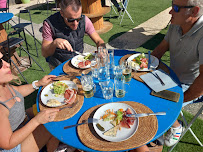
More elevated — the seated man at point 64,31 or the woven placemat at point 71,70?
the seated man at point 64,31

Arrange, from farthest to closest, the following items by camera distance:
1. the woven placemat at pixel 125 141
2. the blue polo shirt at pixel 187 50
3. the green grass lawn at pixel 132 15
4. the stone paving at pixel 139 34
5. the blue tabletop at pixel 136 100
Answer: the green grass lawn at pixel 132 15 → the stone paving at pixel 139 34 → the blue polo shirt at pixel 187 50 → the blue tabletop at pixel 136 100 → the woven placemat at pixel 125 141

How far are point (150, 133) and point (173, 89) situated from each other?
0.71 meters

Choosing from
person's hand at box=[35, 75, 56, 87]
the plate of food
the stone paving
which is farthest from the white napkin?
the stone paving

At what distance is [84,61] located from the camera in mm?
2592

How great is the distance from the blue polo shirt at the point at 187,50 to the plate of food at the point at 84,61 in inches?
52.4

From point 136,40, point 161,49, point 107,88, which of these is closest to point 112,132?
point 107,88

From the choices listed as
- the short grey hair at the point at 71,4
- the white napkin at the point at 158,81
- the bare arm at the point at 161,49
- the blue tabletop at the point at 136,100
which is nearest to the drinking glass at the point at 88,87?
the blue tabletop at the point at 136,100

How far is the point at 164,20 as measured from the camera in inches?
289

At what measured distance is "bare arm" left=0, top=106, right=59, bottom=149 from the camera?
161cm

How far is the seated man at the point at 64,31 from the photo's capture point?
2.52 meters

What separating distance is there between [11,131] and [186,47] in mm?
2510

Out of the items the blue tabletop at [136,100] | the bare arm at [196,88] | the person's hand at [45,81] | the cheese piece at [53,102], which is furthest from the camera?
the person's hand at [45,81]

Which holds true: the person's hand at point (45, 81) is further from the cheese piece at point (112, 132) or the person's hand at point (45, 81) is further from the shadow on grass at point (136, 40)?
the shadow on grass at point (136, 40)

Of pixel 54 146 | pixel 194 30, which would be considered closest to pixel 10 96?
pixel 54 146
